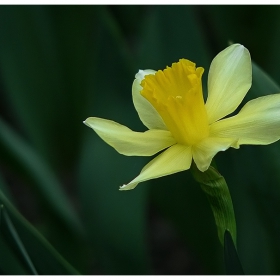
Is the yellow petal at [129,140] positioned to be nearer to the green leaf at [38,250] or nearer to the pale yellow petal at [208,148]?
the pale yellow petal at [208,148]

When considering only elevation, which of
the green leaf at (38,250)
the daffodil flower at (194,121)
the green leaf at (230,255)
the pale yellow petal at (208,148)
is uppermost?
the daffodil flower at (194,121)

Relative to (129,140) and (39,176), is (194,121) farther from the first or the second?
(39,176)

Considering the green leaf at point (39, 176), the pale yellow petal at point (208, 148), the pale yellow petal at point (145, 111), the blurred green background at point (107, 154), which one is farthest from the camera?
the green leaf at point (39, 176)

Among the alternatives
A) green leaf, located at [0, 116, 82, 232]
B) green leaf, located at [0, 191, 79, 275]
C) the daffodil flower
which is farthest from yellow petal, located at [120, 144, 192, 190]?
green leaf, located at [0, 116, 82, 232]

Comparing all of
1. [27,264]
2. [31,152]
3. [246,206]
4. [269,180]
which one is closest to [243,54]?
[269,180]


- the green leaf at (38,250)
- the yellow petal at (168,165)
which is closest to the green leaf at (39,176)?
the green leaf at (38,250)

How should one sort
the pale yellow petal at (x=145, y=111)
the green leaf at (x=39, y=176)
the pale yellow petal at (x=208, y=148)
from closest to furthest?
the pale yellow petal at (x=208, y=148)
the pale yellow petal at (x=145, y=111)
the green leaf at (x=39, y=176)

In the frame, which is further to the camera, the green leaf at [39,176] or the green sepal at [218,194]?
the green leaf at [39,176]
